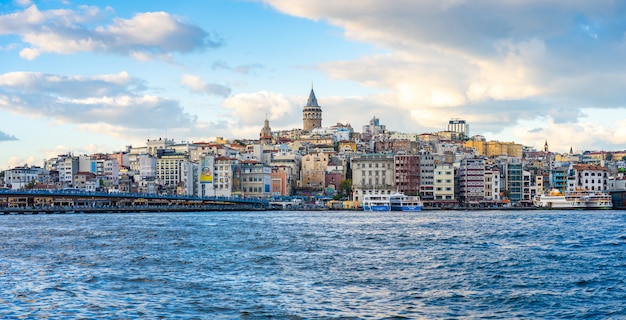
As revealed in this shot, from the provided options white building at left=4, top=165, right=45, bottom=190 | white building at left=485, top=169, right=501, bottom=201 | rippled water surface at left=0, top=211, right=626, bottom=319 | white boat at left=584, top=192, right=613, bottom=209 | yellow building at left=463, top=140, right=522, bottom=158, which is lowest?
rippled water surface at left=0, top=211, right=626, bottom=319

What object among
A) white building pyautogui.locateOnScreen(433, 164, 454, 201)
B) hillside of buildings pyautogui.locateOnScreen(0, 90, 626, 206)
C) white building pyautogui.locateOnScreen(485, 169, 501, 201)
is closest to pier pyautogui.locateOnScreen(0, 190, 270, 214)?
hillside of buildings pyautogui.locateOnScreen(0, 90, 626, 206)

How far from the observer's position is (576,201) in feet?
345

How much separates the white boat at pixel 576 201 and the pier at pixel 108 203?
1419 inches

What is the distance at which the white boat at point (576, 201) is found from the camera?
103938 millimetres

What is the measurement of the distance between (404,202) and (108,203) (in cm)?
4104

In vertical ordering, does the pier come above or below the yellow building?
below

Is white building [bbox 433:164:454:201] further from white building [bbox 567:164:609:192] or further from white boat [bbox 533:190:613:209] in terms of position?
white building [bbox 567:164:609:192]

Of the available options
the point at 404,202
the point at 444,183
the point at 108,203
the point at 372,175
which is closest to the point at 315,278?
the point at 404,202

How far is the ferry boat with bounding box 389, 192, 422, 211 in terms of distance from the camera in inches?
4107

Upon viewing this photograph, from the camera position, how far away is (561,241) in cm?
3981

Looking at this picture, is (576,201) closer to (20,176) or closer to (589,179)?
(589,179)

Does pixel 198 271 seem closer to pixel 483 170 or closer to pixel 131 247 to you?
pixel 131 247

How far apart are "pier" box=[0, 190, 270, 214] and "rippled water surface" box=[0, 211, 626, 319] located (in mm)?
52565

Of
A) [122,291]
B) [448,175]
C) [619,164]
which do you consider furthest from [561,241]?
[619,164]
